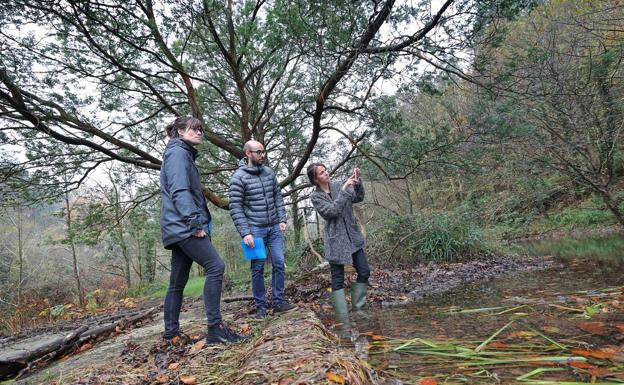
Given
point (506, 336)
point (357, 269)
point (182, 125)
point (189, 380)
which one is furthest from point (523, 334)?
point (182, 125)

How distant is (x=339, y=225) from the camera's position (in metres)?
3.73

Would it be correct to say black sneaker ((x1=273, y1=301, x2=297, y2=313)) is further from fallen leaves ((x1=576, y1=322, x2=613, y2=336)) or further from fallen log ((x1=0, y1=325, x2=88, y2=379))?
fallen leaves ((x1=576, y1=322, x2=613, y2=336))

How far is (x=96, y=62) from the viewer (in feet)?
19.4

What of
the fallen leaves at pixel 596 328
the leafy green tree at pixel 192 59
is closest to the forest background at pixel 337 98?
the leafy green tree at pixel 192 59

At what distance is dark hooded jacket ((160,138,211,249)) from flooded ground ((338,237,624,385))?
63.2 inches

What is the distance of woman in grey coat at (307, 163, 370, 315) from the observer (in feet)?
11.9

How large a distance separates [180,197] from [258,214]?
3.59ft

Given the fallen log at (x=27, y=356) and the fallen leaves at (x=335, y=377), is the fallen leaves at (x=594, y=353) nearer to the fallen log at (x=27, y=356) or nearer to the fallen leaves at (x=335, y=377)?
the fallen leaves at (x=335, y=377)

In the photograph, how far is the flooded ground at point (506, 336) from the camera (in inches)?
66.3

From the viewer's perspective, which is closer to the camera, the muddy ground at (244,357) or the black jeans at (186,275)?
the muddy ground at (244,357)

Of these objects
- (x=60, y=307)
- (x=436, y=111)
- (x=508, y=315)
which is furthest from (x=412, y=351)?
(x=436, y=111)

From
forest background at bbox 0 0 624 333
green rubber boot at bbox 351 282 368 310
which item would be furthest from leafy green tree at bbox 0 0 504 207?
green rubber boot at bbox 351 282 368 310

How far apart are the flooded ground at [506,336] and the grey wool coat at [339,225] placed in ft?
2.22

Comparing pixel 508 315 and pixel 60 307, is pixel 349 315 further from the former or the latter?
pixel 60 307
